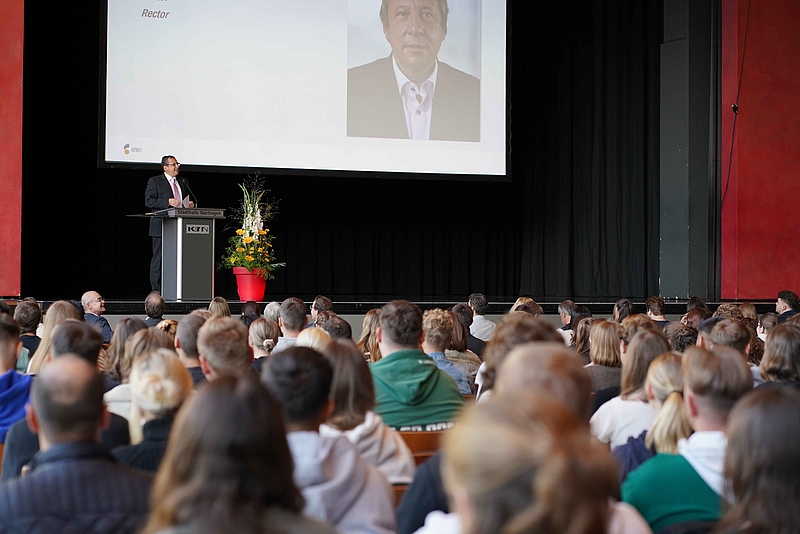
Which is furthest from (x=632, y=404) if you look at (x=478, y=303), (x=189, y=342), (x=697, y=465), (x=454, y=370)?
(x=478, y=303)

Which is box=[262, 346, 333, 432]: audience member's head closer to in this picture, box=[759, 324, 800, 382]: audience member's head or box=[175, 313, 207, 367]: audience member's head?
box=[175, 313, 207, 367]: audience member's head

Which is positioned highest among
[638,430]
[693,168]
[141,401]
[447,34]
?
[447,34]

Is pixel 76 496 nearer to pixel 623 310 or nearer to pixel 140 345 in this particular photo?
pixel 140 345

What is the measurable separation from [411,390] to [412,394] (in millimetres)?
14

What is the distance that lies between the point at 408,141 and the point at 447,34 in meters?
1.36

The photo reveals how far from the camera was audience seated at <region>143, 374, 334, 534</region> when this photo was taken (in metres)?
1.16

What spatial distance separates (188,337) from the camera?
11.0ft

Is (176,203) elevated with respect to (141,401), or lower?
elevated

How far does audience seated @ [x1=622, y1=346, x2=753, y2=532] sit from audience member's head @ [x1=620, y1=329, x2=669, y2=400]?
800 mm

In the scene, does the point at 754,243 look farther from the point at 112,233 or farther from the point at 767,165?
the point at 112,233

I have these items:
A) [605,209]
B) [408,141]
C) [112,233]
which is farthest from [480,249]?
[112,233]

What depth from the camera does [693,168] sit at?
34.6 ft

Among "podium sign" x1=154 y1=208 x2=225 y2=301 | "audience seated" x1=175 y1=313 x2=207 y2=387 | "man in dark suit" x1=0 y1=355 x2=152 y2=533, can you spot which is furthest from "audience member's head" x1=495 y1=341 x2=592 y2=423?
"podium sign" x1=154 y1=208 x2=225 y2=301

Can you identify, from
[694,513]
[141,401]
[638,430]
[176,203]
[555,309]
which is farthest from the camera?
[555,309]
